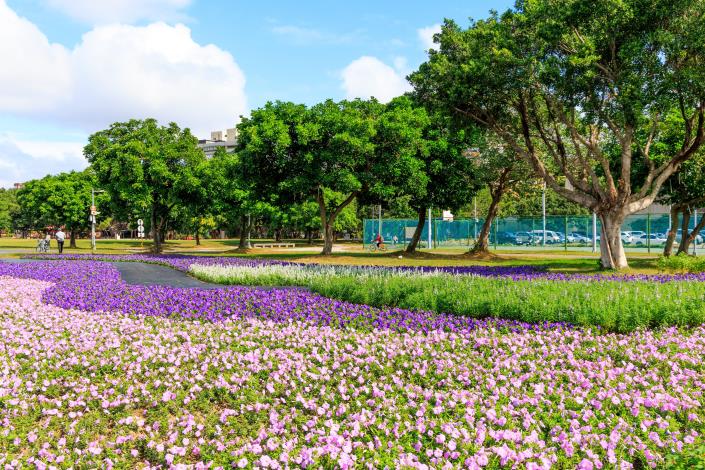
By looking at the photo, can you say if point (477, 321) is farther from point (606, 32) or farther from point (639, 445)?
point (606, 32)

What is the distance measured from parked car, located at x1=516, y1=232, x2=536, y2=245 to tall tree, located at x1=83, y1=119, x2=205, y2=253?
Answer: 24.0m

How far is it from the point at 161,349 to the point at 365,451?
155 inches

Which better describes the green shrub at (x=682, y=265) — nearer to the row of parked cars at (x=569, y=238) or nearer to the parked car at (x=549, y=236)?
the row of parked cars at (x=569, y=238)

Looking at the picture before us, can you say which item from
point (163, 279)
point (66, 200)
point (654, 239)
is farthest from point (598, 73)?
point (66, 200)

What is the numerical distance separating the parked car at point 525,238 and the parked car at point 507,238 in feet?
0.79

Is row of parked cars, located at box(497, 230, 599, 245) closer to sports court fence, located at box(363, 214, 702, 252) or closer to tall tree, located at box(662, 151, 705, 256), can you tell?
sports court fence, located at box(363, 214, 702, 252)

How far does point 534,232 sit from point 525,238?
857mm

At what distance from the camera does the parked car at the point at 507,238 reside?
41.6 m

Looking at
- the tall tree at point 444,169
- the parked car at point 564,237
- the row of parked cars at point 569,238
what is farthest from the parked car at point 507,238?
the tall tree at point 444,169

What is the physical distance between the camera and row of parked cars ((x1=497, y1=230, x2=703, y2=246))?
111 ft

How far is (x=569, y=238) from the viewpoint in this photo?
38688 millimetres

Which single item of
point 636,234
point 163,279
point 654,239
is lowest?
point 163,279

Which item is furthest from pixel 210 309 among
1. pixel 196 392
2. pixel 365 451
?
pixel 365 451

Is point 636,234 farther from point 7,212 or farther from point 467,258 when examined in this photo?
point 7,212
